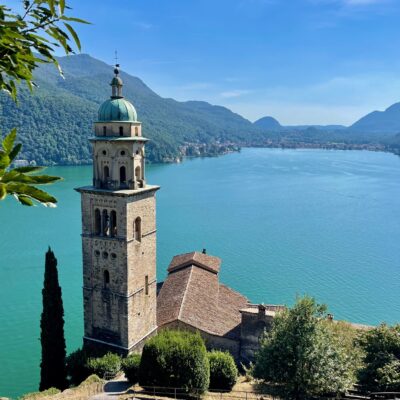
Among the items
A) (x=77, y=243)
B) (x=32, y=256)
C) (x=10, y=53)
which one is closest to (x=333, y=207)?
(x=77, y=243)

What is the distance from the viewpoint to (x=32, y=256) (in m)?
39.7

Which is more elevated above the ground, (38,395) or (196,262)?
(196,262)

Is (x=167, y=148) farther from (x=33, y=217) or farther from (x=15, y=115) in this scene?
(x=33, y=217)

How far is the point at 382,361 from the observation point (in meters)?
14.7

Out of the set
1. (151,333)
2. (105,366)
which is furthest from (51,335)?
(151,333)

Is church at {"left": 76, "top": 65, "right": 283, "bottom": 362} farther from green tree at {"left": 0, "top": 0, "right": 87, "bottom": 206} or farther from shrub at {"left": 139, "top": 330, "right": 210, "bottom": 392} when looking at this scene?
green tree at {"left": 0, "top": 0, "right": 87, "bottom": 206}

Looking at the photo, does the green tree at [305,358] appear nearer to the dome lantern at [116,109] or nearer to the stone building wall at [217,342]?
the stone building wall at [217,342]

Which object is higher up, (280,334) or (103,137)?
(103,137)

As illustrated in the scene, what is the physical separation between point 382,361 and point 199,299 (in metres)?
11.6

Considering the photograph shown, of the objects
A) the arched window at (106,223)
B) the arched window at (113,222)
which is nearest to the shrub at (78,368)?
the arched window at (106,223)

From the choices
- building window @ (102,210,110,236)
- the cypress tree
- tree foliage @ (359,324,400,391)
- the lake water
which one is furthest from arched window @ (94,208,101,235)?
tree foliage @ (359,324,400,391)

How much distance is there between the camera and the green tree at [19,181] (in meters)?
2.48

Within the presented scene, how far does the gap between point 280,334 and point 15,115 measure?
372 feet

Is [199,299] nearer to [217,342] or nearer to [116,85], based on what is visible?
[217,342]
